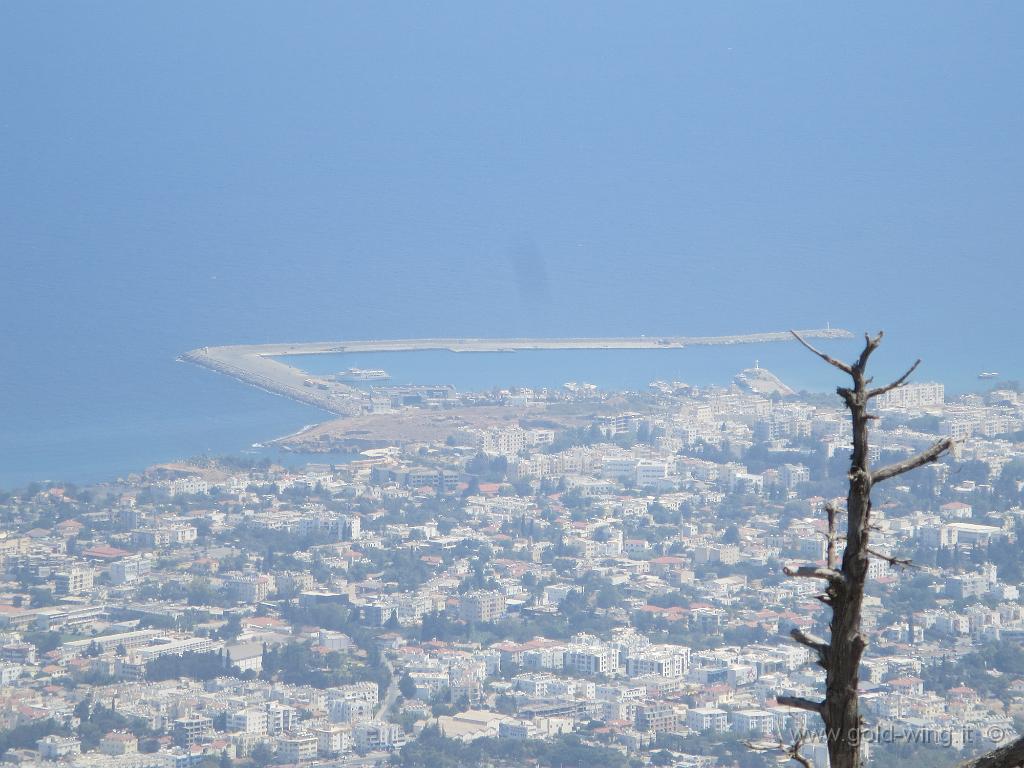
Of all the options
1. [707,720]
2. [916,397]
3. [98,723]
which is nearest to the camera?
[707,720]

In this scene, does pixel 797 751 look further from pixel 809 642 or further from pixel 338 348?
pixel 338 348

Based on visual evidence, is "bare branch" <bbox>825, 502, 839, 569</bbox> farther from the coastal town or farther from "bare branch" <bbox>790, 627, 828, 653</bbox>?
the coastal town

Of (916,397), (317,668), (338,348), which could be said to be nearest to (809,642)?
(317,668)

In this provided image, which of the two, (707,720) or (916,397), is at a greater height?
(916,397)

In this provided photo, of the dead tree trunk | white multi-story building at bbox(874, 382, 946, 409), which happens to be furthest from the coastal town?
the dead tree trunk

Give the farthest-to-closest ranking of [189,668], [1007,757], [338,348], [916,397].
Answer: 1. [338,348]
2. [916,397]
3. [189,668]
4. [1007,757]

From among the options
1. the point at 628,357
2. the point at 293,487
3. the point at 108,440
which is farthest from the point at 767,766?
the point at 628,357
